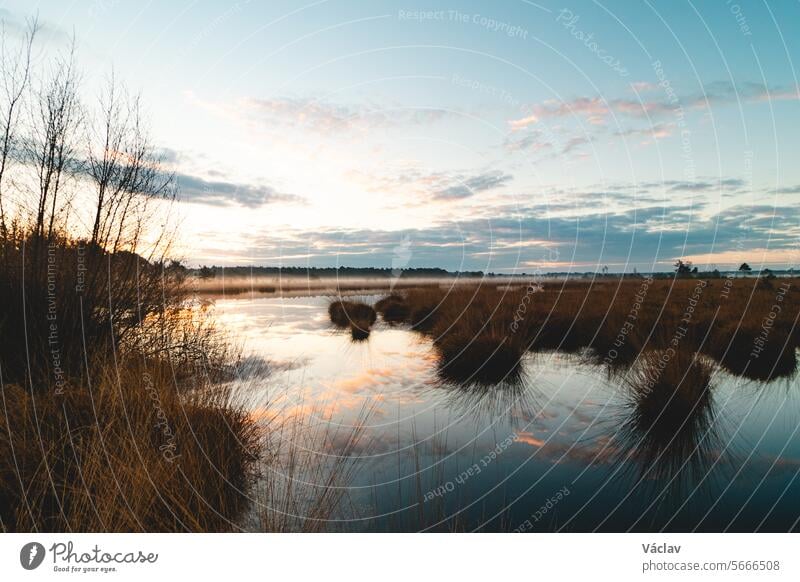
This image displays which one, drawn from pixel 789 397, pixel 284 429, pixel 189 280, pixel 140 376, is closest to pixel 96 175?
pixel 189 280

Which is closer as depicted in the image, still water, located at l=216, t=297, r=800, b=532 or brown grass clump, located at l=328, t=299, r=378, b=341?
still water, located at l=216, t=297, r=800, b=532

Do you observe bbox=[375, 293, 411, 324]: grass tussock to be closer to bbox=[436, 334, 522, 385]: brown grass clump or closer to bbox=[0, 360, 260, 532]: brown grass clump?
bbox=[436, 334, 522, 385]: brown grass clump

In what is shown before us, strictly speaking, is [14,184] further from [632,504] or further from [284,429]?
[632,504]

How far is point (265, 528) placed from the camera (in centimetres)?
412

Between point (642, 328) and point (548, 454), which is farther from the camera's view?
point (642, 328)

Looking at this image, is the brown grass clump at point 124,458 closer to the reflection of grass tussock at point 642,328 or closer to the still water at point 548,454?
the still water at point 548,454

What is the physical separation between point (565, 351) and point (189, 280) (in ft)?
31.9

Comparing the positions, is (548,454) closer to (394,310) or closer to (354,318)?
(354,318)

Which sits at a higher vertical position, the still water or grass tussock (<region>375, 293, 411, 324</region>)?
grass tussock (<region>375, 293, 411, 324</region>)

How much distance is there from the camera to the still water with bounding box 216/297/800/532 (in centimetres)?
505

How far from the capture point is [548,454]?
670cm

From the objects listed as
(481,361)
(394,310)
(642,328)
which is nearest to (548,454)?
(481,361)

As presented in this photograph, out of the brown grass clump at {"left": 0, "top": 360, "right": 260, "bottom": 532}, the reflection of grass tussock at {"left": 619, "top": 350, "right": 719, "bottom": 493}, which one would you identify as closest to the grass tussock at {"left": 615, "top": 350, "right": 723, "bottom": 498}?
the reflection of grass tussock at {"left": 619, "top": 350, "right": 719, "bottom": 493}
